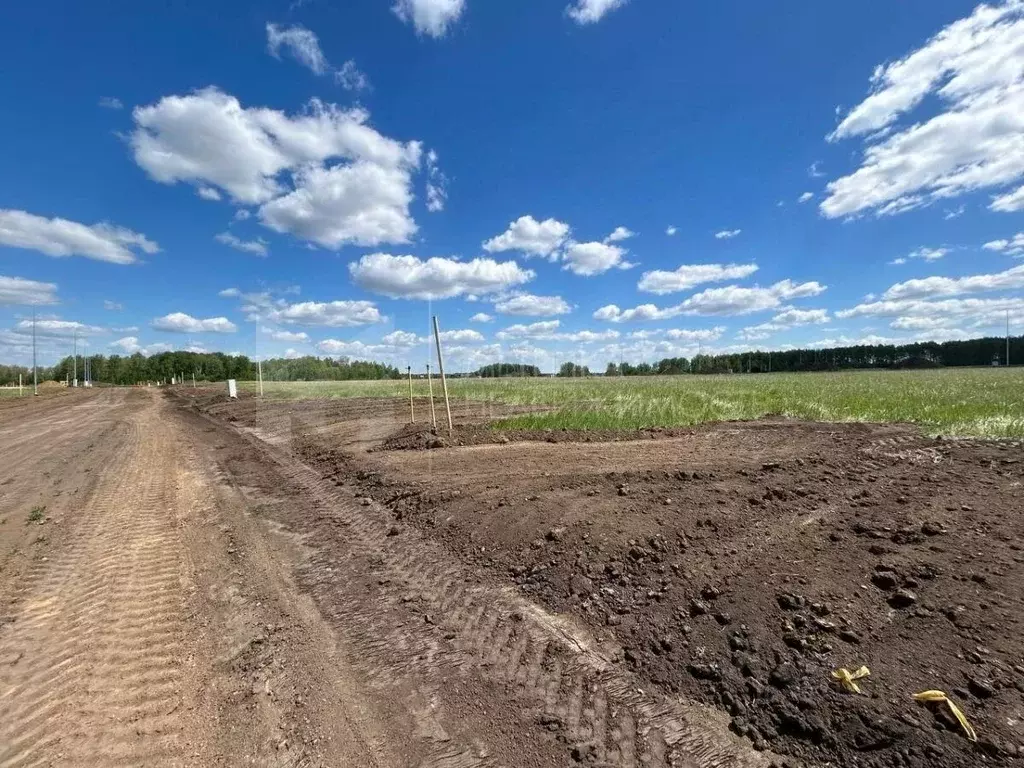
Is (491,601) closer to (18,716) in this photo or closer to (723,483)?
(18,716)

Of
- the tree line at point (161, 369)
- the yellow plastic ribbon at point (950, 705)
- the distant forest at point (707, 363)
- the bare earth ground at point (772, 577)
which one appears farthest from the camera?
the distant forest at point (707, 363)

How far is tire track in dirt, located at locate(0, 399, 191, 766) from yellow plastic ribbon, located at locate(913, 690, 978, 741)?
3.49m

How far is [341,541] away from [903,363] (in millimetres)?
105906

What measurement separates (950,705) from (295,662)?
344 centimetres

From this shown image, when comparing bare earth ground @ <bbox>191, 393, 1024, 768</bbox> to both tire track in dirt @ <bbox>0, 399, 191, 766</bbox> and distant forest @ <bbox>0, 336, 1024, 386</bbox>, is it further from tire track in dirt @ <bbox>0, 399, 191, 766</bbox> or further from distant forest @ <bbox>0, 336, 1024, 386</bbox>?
distant forest @ <bbox>0, 336, 1024, 386</bbox>

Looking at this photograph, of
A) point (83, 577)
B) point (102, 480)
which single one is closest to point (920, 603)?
point (83, 577)

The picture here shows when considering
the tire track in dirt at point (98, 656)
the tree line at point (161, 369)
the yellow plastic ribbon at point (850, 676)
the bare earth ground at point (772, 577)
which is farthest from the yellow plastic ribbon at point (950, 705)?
the tree line at point (161, 369)

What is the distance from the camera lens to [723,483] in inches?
226

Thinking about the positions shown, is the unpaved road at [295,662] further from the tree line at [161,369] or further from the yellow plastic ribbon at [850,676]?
the tree line at [161,369]

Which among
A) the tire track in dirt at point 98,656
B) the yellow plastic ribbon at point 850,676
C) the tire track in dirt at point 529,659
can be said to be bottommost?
the tire track in dirt at point 529,659

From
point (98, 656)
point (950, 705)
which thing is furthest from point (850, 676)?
point (98, 656)

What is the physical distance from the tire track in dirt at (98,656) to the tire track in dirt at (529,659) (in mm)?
1054

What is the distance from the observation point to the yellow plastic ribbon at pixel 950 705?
2.04 meters

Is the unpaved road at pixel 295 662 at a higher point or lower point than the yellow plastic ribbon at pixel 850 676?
lower
